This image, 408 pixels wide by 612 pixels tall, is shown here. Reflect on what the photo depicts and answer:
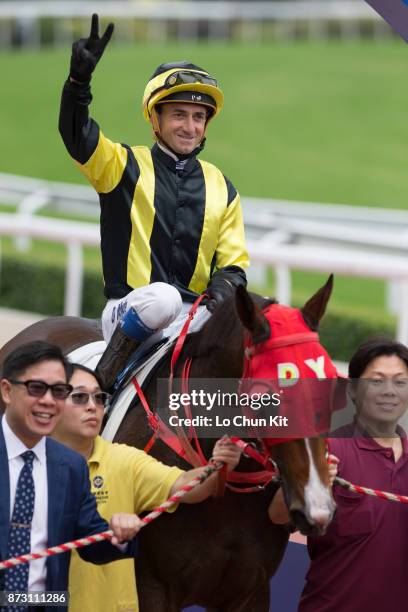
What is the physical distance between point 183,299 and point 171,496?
0.97 meters

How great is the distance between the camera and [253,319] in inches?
134

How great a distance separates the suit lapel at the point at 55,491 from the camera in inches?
129

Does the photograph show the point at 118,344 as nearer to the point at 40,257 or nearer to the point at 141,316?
the point at 141,316

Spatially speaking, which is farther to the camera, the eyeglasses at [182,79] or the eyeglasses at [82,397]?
the eyeglasses at [182,79]

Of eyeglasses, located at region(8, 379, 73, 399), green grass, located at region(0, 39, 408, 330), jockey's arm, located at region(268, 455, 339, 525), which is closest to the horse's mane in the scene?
jockey's arm, located at region(268, 455, 339, 525)

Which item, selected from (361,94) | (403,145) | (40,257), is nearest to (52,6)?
(361,94)

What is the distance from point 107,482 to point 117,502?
0.21ft

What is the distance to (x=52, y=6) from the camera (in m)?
29.4

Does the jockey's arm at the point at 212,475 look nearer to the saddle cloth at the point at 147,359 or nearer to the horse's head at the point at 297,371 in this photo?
the horse's head at the point at 297,371

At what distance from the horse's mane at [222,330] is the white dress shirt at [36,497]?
69 centimetres

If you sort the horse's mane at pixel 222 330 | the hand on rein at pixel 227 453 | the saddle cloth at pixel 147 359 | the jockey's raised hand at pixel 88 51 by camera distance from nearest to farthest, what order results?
the hand on rein at pixel 227 453
the horse's mane at pixel 222 330
the jockey's raised hand at pixel 88 51
the saddle cloth at pixel 147 359

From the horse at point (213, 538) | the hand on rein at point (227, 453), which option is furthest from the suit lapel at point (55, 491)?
the horse at point (213, 538)

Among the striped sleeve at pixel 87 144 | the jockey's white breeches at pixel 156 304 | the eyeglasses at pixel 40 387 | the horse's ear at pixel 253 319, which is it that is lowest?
the eyeglasses at pixel 40 387

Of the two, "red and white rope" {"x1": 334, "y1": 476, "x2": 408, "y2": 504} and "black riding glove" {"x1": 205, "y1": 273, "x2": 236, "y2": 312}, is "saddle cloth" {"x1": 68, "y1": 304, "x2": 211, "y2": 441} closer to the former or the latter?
"black riding glove" {"x1": 205, "y1": 273, "x2": 236, "y2": 312}
